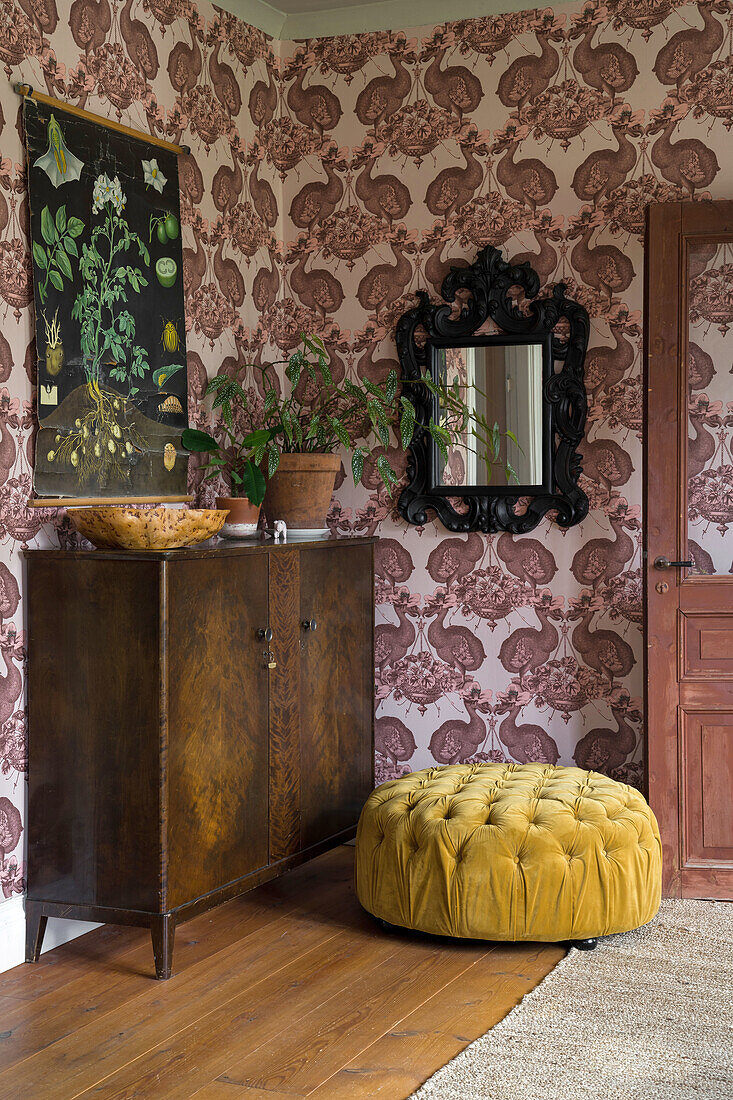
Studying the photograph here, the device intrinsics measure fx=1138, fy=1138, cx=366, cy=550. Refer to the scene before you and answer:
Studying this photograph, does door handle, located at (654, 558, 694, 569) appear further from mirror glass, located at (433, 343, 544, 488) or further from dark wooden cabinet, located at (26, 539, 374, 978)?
dark wooden cabinet, located at (26, 539, 374, 978)

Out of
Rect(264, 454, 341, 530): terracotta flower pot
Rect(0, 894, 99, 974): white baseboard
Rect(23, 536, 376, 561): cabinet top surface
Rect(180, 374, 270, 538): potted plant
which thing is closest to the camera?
Rect(23, 536, 376, 561): cabinet top surface

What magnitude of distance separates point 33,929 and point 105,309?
5.91 ft

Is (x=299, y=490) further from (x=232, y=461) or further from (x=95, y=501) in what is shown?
(x=95, y=501)

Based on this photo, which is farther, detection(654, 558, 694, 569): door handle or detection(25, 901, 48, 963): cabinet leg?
detection(654, 558, 694, 569): door handle

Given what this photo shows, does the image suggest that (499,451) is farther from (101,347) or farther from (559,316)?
(101,347)

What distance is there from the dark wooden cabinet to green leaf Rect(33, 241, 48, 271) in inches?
31.9

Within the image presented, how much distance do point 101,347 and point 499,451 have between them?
4.87ft

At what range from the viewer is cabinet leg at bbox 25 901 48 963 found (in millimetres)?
3143

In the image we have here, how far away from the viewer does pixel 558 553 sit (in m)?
4.09

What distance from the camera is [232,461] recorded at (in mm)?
4137

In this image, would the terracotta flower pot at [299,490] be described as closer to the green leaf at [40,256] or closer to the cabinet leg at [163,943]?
the green leaf at [40,256]

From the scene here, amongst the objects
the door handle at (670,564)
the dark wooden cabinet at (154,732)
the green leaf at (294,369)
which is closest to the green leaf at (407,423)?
the green leaf at (294,369)

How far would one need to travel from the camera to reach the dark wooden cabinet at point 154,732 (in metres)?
2.99

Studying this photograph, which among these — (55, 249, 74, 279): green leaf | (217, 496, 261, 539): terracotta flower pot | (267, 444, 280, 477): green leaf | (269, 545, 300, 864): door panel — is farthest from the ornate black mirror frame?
(55, 249, 74, 279): green leaf
